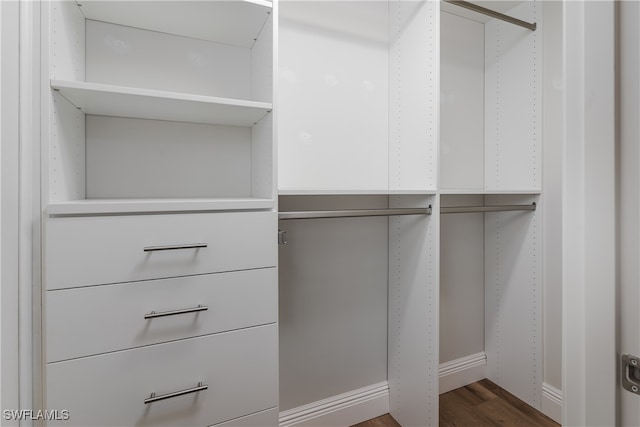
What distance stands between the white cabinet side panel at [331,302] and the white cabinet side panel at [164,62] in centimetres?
58

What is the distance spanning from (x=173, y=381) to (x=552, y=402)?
6.38ft

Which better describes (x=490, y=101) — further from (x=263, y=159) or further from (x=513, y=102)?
(x=263, y=159)

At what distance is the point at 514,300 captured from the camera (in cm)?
197

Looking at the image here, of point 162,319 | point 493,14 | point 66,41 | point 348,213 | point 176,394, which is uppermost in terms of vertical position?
point 493,14

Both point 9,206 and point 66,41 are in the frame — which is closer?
point 9,206

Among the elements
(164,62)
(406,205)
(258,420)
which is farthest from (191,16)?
(258,420)

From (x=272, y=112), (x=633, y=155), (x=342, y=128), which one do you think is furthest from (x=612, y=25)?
(x=342, y=128)

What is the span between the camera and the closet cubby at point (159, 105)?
39.4 inches

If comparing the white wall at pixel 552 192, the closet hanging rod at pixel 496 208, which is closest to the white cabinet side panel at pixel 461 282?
the closet hanging rod at pixel 496 208

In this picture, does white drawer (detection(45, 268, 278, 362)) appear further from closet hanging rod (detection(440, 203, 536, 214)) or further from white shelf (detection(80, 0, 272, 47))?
closet hanging rod (detection(440, 203, 536, 214))

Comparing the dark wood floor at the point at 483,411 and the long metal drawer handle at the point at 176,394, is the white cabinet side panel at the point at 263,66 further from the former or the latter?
the dark wood floor at the point at 483,411

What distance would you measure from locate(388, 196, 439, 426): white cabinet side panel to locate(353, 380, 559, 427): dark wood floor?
8.8 inches

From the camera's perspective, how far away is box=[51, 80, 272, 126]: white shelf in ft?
3.15

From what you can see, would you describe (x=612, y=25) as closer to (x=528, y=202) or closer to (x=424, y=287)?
(x=424, y=287)
